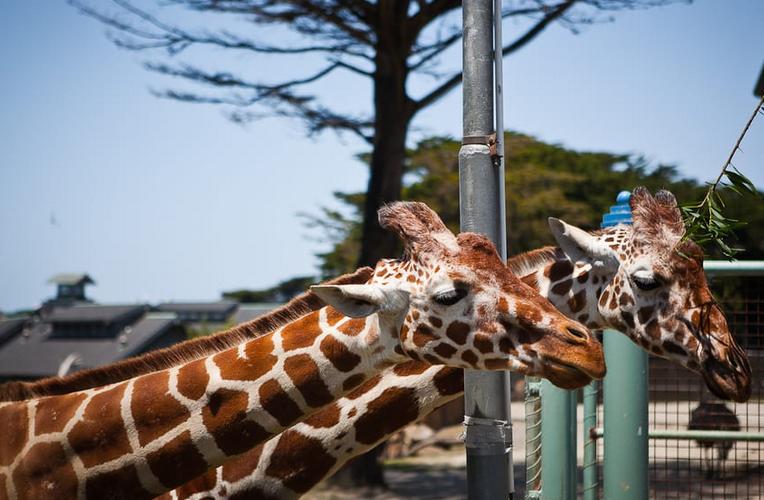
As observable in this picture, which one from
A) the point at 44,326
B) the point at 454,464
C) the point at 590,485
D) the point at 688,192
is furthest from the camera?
the point at 44,326

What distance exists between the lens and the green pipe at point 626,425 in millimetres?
4215

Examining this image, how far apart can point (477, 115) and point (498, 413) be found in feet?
3.42

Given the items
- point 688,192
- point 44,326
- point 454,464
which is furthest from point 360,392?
point 44,326

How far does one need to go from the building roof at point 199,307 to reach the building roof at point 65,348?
7.89 m

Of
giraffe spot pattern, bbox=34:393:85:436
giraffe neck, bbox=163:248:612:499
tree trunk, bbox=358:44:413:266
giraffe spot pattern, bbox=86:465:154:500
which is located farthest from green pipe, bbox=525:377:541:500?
tree trunk, bbox=358:44:413:266

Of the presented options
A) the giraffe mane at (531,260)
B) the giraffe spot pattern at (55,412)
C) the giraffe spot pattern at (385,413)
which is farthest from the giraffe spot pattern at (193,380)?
the giraffe mane at (531,260)

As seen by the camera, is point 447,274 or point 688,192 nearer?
point 447,274

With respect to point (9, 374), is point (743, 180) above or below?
above

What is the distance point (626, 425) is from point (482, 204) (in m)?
1.70

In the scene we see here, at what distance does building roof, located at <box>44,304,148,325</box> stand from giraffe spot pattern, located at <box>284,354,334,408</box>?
31.2 m

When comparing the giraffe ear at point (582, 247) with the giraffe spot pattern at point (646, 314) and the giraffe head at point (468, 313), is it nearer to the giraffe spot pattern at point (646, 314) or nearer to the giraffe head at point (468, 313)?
the giraffe spot pattern at point (646, 314)

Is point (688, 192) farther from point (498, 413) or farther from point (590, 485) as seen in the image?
point (498, 413)

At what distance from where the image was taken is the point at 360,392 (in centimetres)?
407

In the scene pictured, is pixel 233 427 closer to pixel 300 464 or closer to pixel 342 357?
pixel 342 357
